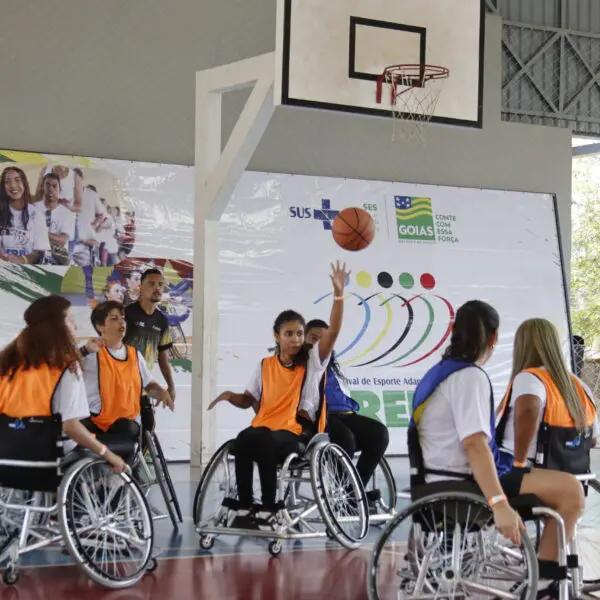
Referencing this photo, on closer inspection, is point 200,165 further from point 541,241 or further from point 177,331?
point 541,241

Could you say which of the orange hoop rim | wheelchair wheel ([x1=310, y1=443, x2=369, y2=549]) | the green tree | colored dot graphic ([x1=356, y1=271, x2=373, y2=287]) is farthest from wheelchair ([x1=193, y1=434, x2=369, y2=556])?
the green tree

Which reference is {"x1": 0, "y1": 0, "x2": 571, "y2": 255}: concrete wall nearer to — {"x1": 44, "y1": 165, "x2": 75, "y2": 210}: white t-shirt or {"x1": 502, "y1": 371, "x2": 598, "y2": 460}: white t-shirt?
{"x1": 44, "y1": 165, "x2": 75, "y2": 210}: white t-shirt

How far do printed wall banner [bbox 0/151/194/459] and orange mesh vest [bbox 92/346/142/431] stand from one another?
3.07 m

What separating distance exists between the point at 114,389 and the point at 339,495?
119 cm

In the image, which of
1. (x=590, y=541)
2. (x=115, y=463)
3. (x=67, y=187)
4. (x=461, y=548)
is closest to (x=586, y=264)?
(x=67, y=187)

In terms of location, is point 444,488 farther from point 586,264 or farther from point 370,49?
point 586,264

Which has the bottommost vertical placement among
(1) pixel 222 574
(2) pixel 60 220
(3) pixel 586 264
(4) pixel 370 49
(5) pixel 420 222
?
(1) pixel 222 574

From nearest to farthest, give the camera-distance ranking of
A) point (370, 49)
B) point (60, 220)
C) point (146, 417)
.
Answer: point (146, 417), point (370, 49), point (60, 220)

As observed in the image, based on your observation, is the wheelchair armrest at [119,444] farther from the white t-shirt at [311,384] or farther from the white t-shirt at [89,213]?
the white t-shirt at [89,213]

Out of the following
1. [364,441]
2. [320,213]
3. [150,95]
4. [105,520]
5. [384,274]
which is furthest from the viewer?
[384,274]

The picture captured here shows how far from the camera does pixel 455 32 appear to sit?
22.0 feet

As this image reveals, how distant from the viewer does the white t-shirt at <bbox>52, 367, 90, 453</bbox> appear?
401 cm

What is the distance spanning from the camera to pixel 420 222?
9.17 metres

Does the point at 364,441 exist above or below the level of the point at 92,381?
below
